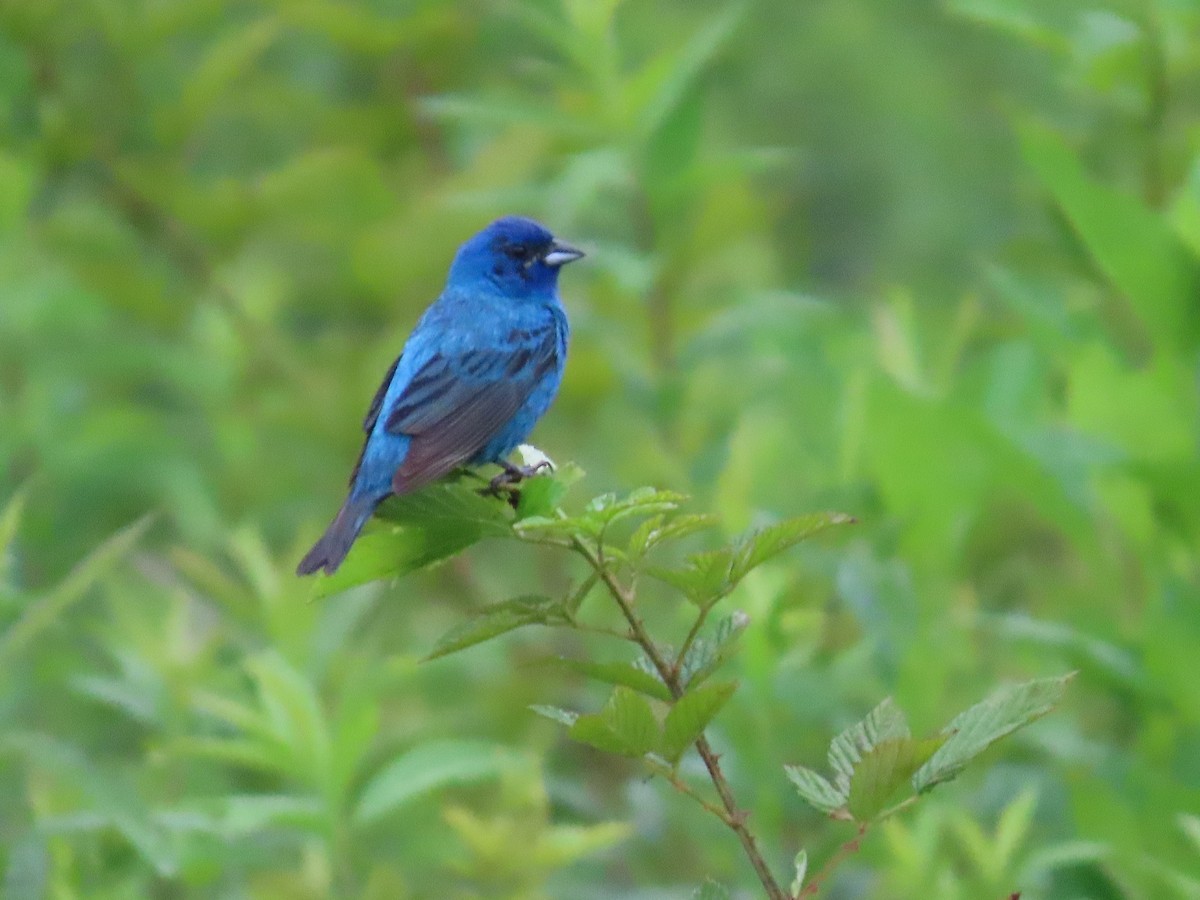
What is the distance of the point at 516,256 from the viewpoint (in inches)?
134

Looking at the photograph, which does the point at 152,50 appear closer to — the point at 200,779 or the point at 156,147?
the point at 156,147

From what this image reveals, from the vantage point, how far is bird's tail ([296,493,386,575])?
2.21 metres

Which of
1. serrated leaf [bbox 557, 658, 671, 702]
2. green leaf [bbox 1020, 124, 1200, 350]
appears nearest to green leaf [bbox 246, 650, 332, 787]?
serrated leaf [bbox 557, 658, 671, 702]

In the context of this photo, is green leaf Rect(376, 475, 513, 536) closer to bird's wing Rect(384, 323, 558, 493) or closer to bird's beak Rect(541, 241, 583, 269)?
bird's wing Rect(384, 323, 558, 493)

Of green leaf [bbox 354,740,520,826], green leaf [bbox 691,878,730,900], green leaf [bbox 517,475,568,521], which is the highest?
green leaf [bbox 517,475,568,521]

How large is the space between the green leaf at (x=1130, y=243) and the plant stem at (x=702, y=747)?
5.37ft

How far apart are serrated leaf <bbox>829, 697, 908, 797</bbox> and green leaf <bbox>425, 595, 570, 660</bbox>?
0.90 feet

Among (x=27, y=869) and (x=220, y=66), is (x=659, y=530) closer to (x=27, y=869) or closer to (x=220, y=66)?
(x=27, y=869)

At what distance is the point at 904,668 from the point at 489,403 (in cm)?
88

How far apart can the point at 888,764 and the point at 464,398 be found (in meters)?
1.42

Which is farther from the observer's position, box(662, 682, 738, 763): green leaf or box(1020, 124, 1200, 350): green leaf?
box(1020, 124, 1200, 350): green leaf

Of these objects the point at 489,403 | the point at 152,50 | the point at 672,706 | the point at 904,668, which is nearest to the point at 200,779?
the point at 489,403

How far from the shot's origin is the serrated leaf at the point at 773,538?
1414 mm

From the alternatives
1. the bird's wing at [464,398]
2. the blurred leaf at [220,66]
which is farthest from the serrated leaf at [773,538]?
the blurred leaf at [220,66]
